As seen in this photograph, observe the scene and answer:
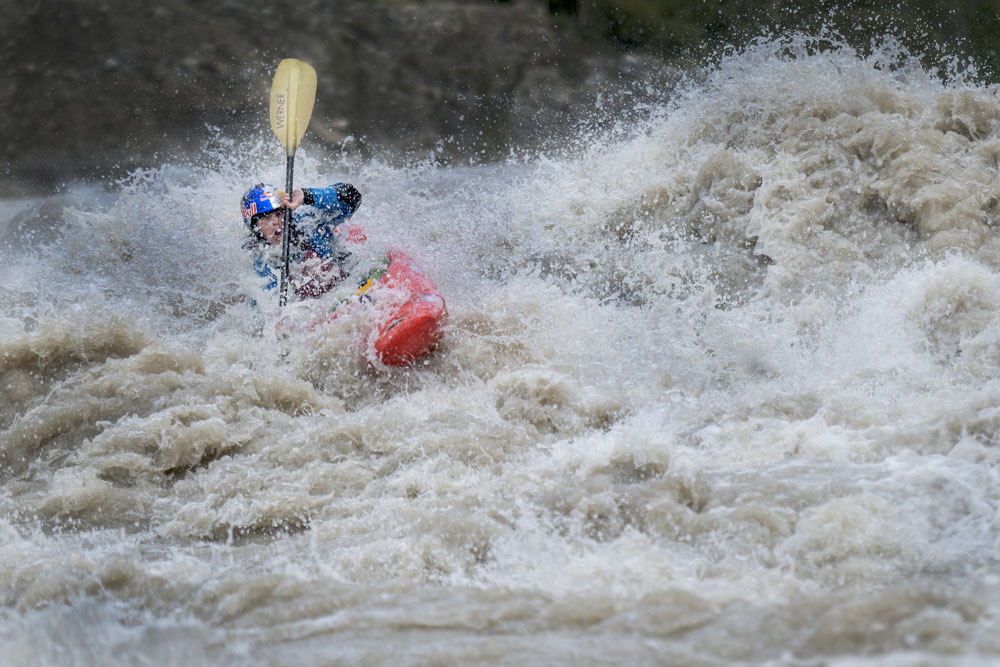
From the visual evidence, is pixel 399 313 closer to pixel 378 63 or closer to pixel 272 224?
pixel 272 224

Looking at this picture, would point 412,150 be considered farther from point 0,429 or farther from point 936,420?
point 936,420

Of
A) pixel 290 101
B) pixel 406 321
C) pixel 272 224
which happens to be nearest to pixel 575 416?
pixel 406 321

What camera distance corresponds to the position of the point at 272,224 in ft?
13.8

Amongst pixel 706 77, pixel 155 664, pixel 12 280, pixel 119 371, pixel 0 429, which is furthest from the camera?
pixel 706 77

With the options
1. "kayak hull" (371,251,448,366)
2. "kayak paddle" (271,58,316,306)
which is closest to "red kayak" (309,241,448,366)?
"kayak hull" (371,251,448,366)

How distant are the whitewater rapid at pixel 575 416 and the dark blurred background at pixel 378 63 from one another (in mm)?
970

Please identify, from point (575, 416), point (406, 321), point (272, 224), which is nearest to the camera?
point (575, 416)

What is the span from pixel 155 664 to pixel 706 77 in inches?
201

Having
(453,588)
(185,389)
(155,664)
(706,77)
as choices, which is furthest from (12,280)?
(706,77)

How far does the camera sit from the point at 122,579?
8.20ft

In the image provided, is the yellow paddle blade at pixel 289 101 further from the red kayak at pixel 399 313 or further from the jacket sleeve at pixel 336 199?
the red kayak at pixel 399 313

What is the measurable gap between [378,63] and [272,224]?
3.63 meters

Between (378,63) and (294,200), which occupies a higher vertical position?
(378,63)

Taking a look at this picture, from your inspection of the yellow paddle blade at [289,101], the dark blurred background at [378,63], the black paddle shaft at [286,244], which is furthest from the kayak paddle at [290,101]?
the dark blurred background at [378,63]
